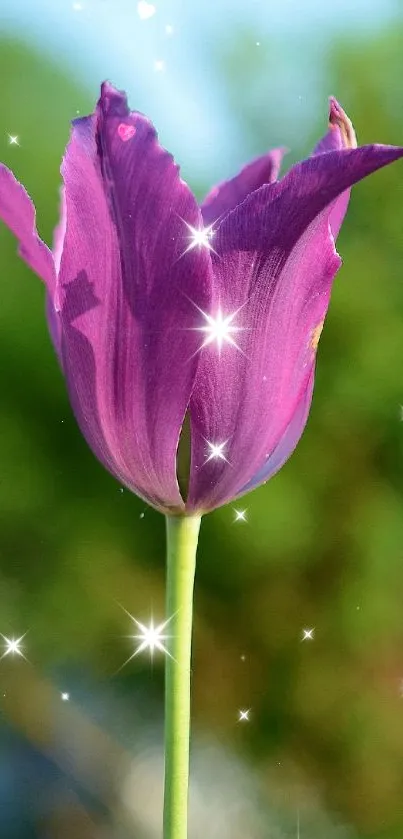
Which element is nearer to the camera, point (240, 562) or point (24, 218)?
point (24, 218)

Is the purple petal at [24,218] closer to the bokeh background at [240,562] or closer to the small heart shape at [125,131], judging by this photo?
the small heart shape at [125,131]

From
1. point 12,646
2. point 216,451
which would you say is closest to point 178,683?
point 216,451

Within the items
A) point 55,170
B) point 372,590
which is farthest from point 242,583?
point 55,170

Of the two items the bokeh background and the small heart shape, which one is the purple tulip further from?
the bokeh background

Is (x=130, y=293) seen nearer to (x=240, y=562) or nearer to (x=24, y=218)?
(x=24, y=218)

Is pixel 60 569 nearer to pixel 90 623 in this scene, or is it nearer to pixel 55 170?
pixel 90 623

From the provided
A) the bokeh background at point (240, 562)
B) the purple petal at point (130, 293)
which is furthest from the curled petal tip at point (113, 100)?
the bokeh background at point (240, 562)
